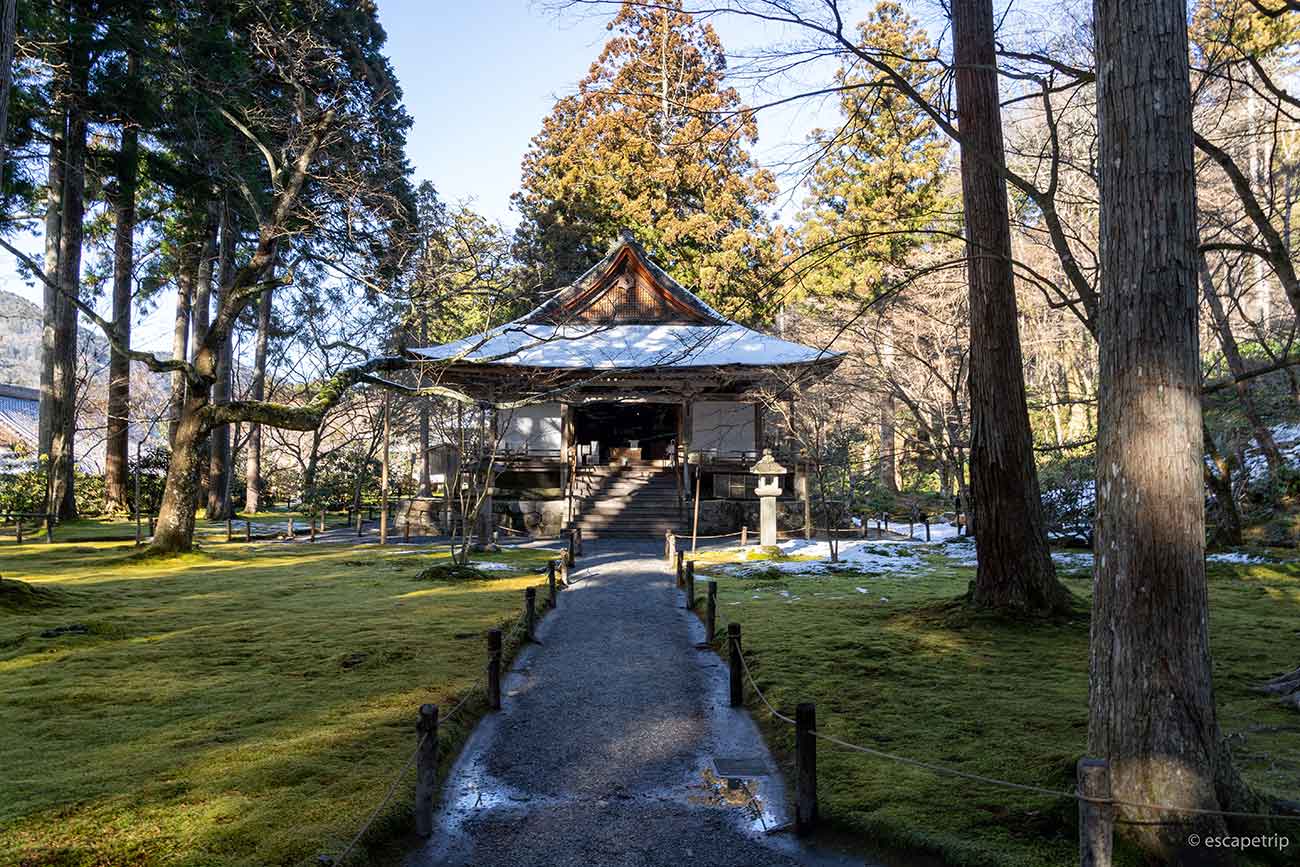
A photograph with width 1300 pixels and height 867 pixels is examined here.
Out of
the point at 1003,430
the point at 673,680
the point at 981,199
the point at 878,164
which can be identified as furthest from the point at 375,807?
the point at 878,164

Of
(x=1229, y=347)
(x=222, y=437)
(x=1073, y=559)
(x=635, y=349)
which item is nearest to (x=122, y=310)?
(x=222, y=437)

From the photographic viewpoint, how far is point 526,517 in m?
20.7

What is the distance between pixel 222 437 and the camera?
24.0m

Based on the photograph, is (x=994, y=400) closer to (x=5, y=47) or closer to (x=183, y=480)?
(x=5, y=47)

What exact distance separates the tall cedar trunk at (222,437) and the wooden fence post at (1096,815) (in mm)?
21709

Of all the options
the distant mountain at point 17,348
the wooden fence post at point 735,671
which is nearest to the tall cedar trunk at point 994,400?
the wooden fence post at point 735,671

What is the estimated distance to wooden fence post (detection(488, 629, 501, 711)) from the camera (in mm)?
5957

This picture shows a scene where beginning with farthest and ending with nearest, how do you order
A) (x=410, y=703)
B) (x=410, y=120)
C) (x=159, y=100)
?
(x=410, y=120) → (x=159, y=100) → (x=410, y=703)

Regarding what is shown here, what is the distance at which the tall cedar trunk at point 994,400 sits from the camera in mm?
8148

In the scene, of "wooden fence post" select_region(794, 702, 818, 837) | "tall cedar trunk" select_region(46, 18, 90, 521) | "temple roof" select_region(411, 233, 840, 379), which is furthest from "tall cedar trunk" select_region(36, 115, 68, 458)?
"wooden fence post" select_region(794, 702, 818, 837)

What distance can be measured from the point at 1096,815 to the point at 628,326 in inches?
885

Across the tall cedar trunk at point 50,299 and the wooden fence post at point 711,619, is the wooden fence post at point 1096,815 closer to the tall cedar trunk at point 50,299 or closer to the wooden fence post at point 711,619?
the wooden fence post at point 711,619

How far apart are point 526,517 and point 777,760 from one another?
1619 cm

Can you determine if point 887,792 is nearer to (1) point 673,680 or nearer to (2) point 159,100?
(1) point 673,680
